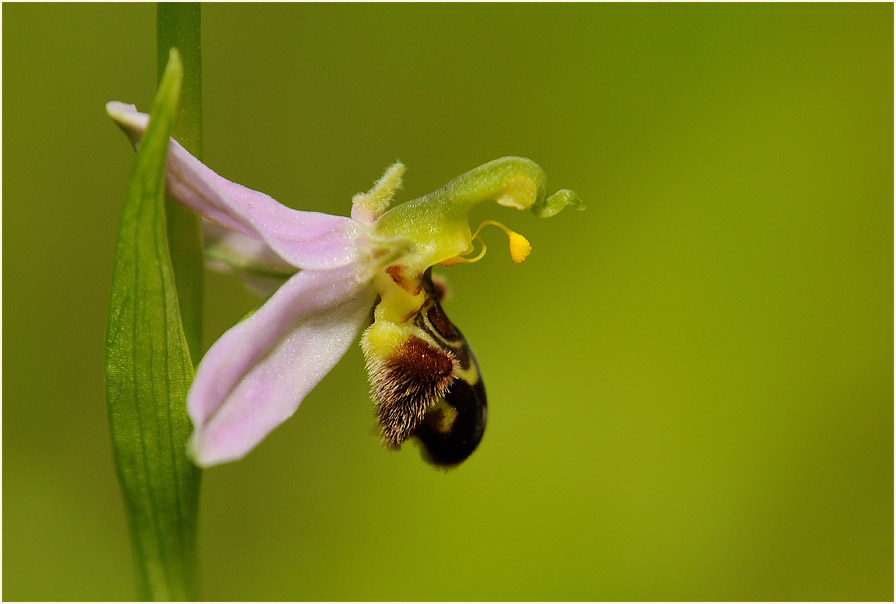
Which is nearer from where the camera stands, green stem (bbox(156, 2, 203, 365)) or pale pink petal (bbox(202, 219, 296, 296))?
green stem (bbox(156, 2, 203, 365))

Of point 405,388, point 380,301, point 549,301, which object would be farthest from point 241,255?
point 549,301

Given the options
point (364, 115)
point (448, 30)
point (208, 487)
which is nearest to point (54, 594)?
point (208, 487)

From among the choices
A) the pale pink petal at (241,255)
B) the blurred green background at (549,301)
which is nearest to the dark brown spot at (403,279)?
the pale pink petal at (241,255)

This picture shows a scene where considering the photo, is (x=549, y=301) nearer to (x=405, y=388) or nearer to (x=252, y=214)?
(x=405, y=388)

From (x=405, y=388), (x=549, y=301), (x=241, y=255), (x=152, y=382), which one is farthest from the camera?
(x=549, y=301)

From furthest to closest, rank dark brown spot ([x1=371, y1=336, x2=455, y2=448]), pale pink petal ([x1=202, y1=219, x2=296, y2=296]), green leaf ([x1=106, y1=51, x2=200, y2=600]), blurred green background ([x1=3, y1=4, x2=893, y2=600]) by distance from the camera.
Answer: blurred green background ([x1=3, y1=4, x2=893, y2=600]) → pale pink petal ([x1=202, y1=219, x2=296, y2=296]) → dark brown spot ([x1=371, y1=336, x2=455, y2=448]) → green leaf ([x1=106, y1=51, x2=200, y2=600])

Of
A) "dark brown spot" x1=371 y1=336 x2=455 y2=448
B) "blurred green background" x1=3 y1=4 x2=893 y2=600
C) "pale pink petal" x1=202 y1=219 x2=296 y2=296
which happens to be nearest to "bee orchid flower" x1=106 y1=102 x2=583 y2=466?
"dark brown spot" x1=371 y1=336 x2=455 y2=448

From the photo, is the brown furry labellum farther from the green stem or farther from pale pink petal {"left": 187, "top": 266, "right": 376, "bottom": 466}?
the green stem
